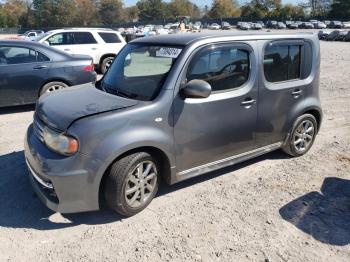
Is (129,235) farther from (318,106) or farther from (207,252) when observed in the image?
(318,106)

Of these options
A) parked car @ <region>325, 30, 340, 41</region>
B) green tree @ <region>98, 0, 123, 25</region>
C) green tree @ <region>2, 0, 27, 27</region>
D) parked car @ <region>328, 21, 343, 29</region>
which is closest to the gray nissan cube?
parked car @ <region>325, 30, 340, 41</region>

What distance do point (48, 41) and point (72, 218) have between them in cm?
1023

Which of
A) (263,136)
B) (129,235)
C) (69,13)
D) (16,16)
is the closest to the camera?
(129,235)

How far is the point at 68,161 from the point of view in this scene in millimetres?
3479

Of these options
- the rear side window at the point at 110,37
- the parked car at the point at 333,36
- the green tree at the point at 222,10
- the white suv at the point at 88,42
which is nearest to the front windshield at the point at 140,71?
the white suv at the point at 88,42

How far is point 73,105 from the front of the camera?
12.9 ft

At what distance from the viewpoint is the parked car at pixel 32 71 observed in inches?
297

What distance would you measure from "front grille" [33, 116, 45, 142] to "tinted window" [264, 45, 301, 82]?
274 centimetres

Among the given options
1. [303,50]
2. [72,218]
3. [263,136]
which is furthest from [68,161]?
[303,50]

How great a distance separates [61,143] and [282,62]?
3039 millimetres

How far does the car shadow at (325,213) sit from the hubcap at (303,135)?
89 cm

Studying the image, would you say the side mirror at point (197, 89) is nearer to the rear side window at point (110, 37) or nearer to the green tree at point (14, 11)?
the rear side window at point (110, 37)

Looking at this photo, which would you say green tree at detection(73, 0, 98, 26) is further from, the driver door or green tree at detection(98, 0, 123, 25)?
the driver door

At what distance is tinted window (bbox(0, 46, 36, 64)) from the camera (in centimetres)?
761
